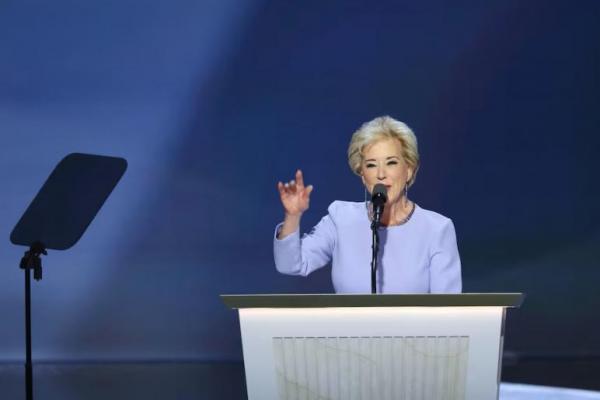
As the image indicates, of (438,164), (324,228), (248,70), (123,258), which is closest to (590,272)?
(438,164)

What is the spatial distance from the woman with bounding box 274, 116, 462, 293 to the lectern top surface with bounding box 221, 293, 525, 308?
88 cm

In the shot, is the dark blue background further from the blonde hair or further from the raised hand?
the raised hand

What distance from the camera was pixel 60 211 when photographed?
3100 millimetres

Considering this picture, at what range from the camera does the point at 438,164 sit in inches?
199

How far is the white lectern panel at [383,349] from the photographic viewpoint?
5.08ft

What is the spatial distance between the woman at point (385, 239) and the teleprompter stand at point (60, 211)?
2.66 ft

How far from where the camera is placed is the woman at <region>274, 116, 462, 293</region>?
2.57 m

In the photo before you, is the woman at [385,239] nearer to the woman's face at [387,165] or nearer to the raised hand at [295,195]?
the woman's face at [387,165]

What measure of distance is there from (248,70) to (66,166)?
215cm

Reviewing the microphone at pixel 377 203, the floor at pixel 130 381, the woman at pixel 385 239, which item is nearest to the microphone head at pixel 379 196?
the microphone at pixel 377 203

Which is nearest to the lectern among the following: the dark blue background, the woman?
the woman

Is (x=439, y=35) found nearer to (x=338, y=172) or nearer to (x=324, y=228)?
(x=338, y=172)

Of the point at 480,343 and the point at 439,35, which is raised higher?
the point at 439,35

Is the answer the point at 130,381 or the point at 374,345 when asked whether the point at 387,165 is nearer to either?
the point at 374,345
